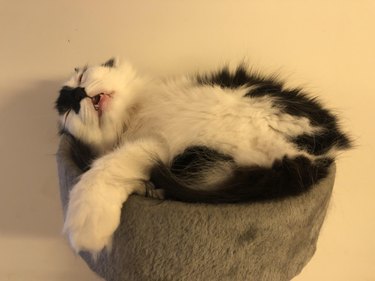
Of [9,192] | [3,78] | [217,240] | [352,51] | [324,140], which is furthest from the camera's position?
[9,192]

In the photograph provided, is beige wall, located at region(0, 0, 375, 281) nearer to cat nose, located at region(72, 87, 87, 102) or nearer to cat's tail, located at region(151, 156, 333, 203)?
cat nose, located at region(72, 87, 87, 102)

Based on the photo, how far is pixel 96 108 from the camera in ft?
3.26

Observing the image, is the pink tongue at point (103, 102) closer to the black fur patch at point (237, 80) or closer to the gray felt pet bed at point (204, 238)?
the black fur patch at point (237, 80)

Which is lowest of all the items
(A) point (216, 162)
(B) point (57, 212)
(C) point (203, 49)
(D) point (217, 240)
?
(B) point (57, 212)

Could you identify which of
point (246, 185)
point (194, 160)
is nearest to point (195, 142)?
point (194, 160)

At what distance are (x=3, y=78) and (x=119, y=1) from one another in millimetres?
459

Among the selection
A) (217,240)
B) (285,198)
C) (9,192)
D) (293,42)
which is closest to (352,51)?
(293,42)

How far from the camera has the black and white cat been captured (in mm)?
693

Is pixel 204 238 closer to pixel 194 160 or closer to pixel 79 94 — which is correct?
pixel 194 160

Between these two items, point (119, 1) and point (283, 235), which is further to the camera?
point (119, 1)

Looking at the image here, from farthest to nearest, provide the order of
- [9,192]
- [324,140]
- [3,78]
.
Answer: [9,192]
[3,78]
[324,140]

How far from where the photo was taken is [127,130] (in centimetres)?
101

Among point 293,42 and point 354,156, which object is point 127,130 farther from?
point 354,156

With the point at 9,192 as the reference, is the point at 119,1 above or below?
above
